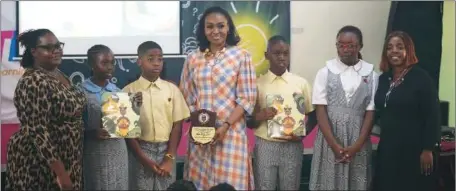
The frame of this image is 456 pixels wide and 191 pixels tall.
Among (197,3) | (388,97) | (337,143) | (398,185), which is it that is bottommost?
(398,185)

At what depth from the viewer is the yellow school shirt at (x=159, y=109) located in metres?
3.57

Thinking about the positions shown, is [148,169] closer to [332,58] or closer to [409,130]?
[332,58]

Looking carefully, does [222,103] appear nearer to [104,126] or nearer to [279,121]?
[279,121]

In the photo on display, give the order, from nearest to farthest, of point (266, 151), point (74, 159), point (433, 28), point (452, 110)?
point (74, 159) → point (266, 151) → point (433, 28) → point (452, 110)

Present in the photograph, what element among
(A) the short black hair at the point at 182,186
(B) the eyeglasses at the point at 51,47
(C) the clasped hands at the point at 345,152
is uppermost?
(B) the eyeglasses at the point at 51,47

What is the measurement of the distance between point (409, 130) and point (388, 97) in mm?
239

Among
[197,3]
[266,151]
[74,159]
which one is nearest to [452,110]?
[266,151]

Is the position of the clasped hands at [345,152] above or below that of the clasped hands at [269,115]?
below

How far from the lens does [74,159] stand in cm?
340

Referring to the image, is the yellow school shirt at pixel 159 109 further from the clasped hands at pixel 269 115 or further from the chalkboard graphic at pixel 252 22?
the clasped hands at pixel 269 115

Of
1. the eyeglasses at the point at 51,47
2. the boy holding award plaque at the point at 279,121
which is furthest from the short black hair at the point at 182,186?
the eyeglasses at the point at 51,47

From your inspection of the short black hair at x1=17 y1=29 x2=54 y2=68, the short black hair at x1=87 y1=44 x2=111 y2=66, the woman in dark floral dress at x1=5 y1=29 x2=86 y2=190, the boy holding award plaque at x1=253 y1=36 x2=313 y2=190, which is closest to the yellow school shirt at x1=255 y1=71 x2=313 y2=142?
the boy holding award plaque at x1=253 y1=36 x2=313 y2=190

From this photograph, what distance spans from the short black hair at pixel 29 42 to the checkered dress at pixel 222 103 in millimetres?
884

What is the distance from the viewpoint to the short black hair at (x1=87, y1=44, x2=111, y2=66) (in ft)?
11.7
